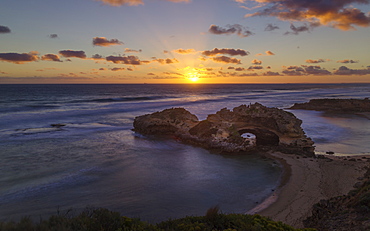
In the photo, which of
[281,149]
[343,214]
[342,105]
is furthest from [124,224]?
[342,105]

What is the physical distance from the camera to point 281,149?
19.8 metres

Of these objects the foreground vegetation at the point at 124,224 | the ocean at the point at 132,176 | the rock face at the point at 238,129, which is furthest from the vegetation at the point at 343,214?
the rock face at the point at 238,129

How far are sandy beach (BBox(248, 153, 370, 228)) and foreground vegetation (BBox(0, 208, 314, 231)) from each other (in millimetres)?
3228

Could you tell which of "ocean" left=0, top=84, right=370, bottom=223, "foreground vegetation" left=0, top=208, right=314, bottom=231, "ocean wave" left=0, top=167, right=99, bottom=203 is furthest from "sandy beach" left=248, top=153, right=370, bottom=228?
"ocean wave" left=0, top=167, right=99, bottom=203

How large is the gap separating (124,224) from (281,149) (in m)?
16.7

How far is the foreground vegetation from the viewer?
17.9 feet

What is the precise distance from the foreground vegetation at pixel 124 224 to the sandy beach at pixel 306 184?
323 cm

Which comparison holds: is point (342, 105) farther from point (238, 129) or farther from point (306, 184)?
point (306, 184)

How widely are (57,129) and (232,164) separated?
2407cm

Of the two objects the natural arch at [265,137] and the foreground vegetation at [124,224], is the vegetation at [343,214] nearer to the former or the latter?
the foreground vegetation at [124,224]

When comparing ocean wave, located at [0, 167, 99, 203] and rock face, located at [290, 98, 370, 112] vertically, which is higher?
rock face, located at [290, 98, 370, 112]

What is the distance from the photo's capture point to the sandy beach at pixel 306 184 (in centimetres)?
1033

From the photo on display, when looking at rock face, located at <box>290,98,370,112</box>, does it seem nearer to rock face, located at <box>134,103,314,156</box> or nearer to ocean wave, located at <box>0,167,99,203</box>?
rock face, located at <box>134,103,314,156</box>

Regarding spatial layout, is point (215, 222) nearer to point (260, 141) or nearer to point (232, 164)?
point (232, 164)
